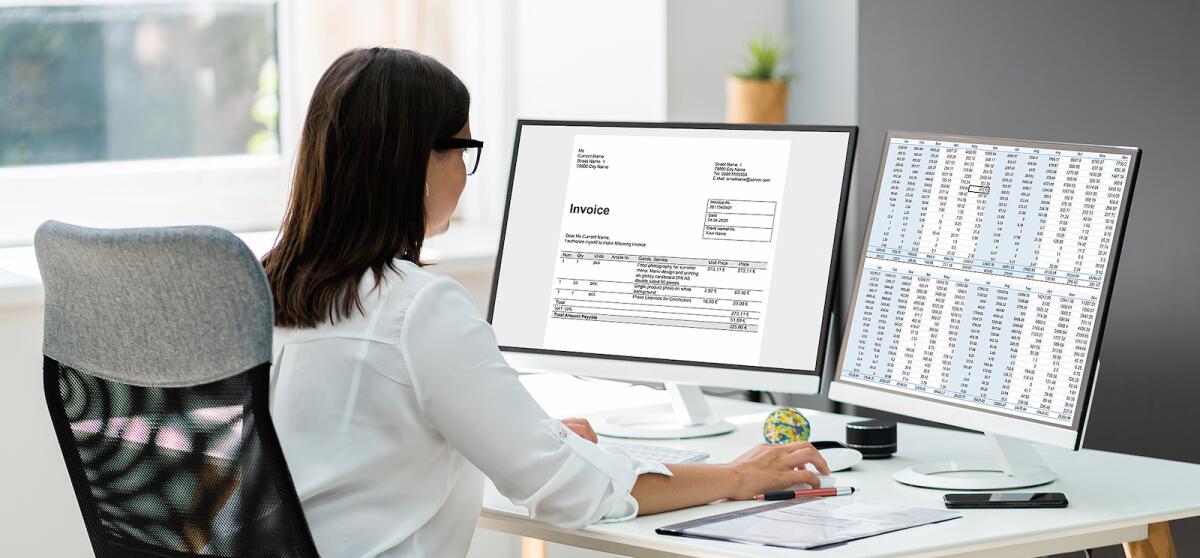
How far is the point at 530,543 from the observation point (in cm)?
209

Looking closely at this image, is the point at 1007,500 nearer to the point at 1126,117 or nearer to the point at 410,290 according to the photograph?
the point at 410,290

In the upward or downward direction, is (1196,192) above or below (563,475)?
above

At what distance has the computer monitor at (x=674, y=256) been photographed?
1.88 meters

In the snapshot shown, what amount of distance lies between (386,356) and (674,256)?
642mm

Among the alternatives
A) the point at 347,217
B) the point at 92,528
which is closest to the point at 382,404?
the point at 347,217

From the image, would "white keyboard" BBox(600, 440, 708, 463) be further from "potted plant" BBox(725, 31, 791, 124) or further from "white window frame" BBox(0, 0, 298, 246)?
"white window frame" BBox(0, 0, 298, 246)

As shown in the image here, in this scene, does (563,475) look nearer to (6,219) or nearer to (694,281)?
(694,281)

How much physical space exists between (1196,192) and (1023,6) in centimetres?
46

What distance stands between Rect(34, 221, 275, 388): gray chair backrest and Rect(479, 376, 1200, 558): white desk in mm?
479

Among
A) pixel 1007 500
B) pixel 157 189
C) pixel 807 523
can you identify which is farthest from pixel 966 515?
pixel 157 189

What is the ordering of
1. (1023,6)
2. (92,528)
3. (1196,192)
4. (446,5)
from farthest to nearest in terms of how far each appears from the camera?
(446,5), (1023,6), (1196,192), (92,528)

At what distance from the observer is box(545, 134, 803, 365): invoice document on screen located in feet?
6.26

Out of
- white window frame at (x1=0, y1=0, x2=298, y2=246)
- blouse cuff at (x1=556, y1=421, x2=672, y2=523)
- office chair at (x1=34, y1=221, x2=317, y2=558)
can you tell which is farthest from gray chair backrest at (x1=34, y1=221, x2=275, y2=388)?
white window frame at (x1=0, y1=0, x2=298, y2=246)

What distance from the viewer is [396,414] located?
142cm
